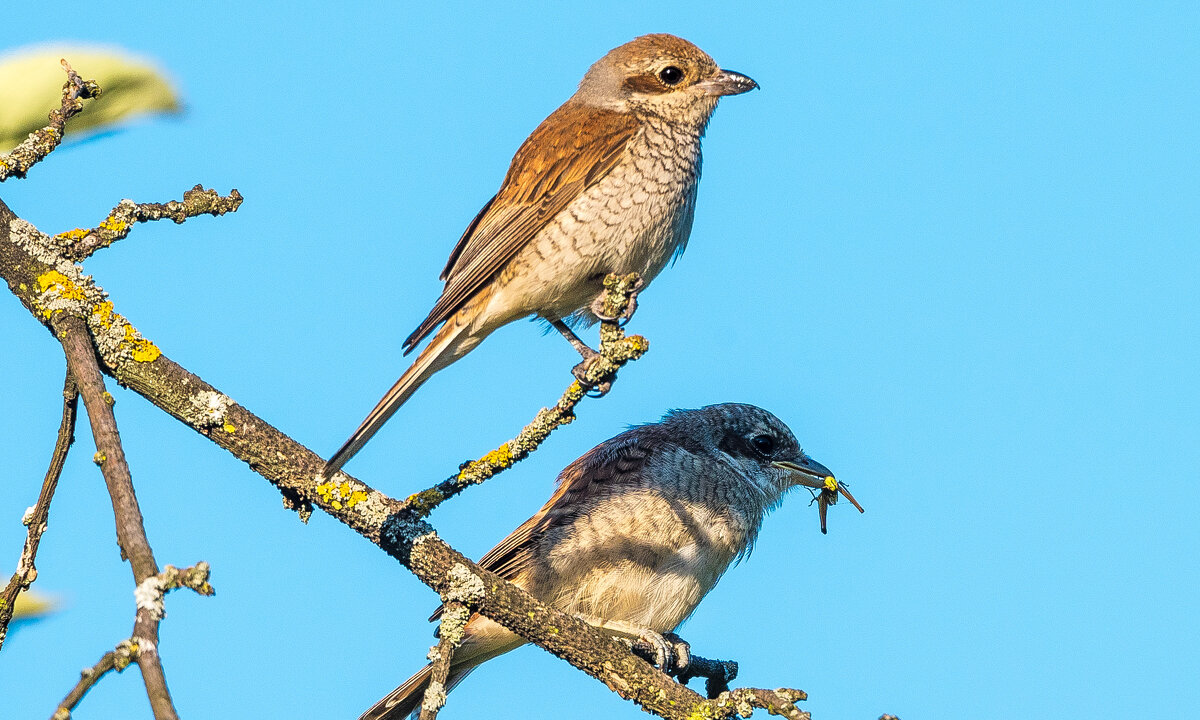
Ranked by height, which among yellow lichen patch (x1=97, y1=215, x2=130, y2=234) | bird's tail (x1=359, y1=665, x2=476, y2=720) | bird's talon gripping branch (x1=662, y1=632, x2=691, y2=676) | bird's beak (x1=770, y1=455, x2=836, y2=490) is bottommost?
bird's tail (x1=359, y1=665, x2=476, y2=720)

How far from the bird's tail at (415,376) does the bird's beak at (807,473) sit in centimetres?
217

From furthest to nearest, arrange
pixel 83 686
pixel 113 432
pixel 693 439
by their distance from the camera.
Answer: pixel 693 439 < pixel 113 432 < pixel 83 686

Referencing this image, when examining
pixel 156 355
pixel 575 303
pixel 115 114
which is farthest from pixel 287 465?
pixel 575 303

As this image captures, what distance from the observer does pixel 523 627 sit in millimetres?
3287

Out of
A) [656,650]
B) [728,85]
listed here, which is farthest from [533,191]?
[656,650]

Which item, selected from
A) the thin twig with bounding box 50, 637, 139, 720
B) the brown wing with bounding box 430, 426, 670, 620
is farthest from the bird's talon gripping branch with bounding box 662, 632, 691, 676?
the thin twig with bounding box 50, 637, 139, 720

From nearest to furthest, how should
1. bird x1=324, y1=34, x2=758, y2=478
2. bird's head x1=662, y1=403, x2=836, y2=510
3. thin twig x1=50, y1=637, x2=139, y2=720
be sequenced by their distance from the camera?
thin twig x1=50, y1=637, x2=139, y2=720, bird x1=324, y1=34, x2=758, y2=478, bird's head x1=662, y1=403, x2=836, y2=510

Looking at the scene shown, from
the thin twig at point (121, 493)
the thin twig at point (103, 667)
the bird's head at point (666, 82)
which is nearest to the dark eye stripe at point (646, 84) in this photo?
the bird's head at point (666, 82)

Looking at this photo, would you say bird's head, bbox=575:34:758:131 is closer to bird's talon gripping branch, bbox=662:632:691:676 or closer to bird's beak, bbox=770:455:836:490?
bird's beak, bbox=770:455:836:490

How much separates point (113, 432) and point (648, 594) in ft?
10.6

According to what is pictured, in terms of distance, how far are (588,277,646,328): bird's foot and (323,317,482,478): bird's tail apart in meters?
0.52

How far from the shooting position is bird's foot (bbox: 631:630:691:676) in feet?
15.4

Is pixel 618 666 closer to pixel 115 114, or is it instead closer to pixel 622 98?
pixel 115 114

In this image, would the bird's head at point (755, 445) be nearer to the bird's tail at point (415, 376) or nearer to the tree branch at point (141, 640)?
the bird's tail at point (415, 376)
